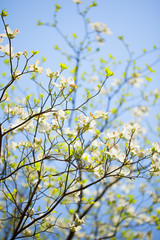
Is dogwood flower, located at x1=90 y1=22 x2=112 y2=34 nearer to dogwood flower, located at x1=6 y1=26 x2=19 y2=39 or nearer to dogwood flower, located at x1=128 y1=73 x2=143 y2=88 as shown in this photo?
dogwood flower, located at x1=128 y1=73 x2=143 y2=88

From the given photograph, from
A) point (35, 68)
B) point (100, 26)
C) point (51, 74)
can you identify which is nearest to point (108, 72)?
point (51, 74)

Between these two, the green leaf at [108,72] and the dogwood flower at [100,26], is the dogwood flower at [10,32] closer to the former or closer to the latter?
the green leaf at [108,72]

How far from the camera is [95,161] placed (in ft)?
4.87

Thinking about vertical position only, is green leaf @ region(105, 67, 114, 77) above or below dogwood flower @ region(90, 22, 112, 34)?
below

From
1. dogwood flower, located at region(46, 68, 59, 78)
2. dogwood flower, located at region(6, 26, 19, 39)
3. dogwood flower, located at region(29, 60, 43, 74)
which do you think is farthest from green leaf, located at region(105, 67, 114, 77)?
dogwood flower, located at region(6, 26, 19, 39)

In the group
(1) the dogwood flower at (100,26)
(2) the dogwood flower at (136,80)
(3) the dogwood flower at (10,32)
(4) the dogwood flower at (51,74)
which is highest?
(1) the dogwood flower at (100,26)

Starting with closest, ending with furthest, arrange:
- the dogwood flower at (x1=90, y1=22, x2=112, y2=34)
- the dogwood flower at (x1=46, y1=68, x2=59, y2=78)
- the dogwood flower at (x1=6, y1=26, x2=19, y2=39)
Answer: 1. the dogwood flower at (x1=6, y1=26, x2=19, y2=39)
2. the dogwood flower at (x1=46, y1=68, x2=59, y2=78)
3. the dogwood flower at (x1=90, y1=22, x2=112, y2=34)

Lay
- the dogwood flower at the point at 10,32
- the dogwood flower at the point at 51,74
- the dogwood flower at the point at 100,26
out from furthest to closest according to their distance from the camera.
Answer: the dogwood flower at the point at 100,26 < the dogwood flower at the point at 51,74 < the dogwood flower at the point at 10,32

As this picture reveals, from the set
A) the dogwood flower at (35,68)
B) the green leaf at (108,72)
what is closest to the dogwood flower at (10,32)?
the dogwood flower at (35,68)

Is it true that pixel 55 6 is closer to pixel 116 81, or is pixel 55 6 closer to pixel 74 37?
pixel 74 37

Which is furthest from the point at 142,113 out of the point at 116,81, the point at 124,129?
the point at 124,129

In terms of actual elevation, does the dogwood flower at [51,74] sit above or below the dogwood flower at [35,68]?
below

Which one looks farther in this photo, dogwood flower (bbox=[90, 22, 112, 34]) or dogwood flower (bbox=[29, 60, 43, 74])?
dogwood flower (bbox=[90, 22, 112, 34])

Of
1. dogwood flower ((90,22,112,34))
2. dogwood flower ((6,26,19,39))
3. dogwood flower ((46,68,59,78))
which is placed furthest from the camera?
dogwood flower ((90,22,112,34))
